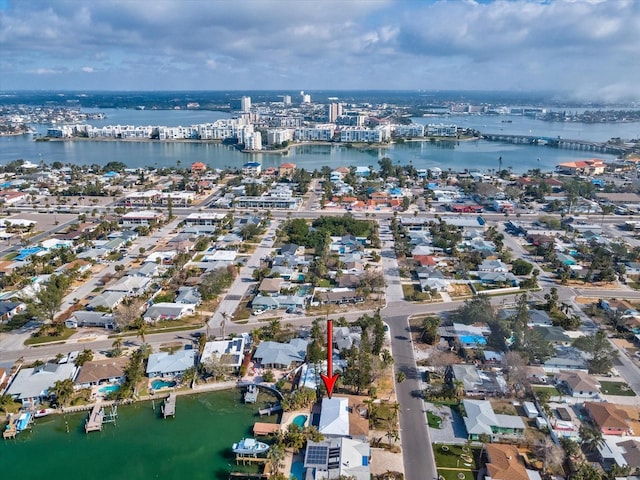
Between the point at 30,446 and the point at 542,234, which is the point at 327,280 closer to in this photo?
the point at 30,446

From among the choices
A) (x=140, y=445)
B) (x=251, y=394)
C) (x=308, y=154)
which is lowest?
(x=140, y=445)

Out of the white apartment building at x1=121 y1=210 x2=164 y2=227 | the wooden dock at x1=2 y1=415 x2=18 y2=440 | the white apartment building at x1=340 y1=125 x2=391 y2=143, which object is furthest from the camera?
the white apartment building at x1=340 y1=125 x2=391 y2=143

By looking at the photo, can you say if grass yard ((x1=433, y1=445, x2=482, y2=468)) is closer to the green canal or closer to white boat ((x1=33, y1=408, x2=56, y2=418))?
the green canal

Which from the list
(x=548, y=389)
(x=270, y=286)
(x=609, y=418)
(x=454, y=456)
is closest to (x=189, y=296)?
(x=270, y=286)

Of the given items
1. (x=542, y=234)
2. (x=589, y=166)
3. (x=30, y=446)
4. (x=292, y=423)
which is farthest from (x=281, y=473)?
(x=589, y=166)

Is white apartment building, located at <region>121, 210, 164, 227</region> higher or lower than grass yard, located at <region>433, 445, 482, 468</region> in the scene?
higher

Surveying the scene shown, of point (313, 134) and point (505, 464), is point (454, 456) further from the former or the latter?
point (313, 134)

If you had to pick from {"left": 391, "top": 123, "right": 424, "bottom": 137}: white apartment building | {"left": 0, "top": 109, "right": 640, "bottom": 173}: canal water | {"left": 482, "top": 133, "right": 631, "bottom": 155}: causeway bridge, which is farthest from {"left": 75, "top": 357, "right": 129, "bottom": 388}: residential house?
{"left": 391, "top": 123, "right": 424, "bottom": 137}: white apartment building
